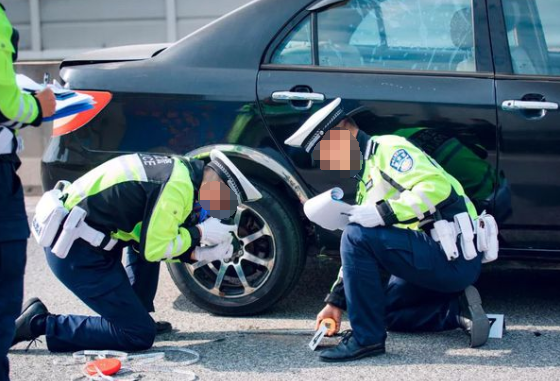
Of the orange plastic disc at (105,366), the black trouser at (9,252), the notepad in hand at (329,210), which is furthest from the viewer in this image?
the notepad in hand at (329,210)

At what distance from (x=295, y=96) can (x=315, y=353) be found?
4.06ft

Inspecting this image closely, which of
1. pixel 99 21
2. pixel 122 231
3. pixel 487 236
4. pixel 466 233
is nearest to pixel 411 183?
pixel 466 233

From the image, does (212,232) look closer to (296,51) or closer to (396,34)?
(296,51)

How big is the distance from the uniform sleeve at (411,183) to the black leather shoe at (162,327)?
1243 mm

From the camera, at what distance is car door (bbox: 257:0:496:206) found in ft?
14.5

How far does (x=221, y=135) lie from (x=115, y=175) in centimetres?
70

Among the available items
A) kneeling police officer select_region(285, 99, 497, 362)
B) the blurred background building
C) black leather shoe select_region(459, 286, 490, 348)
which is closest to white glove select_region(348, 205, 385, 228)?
kneeling police officer select_region(285, 99, 497, 362)

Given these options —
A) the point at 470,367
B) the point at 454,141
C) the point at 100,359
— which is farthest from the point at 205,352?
the point at 454,141

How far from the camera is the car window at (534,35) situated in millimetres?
4484

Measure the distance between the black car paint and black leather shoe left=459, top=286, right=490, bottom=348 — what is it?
1.27 ft

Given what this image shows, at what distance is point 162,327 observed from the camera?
4531 millimetres

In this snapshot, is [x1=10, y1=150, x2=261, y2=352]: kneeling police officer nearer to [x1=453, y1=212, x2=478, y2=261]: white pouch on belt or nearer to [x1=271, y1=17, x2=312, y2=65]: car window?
[x1=271, y1=17, x2=312, y2=65]: car window

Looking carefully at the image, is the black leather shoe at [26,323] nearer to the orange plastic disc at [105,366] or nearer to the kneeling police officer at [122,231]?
the kneeling police officer at [122,231]

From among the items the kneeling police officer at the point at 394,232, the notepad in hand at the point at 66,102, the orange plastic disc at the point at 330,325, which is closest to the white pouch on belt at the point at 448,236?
the kneeling police officer at the point at 394,232
